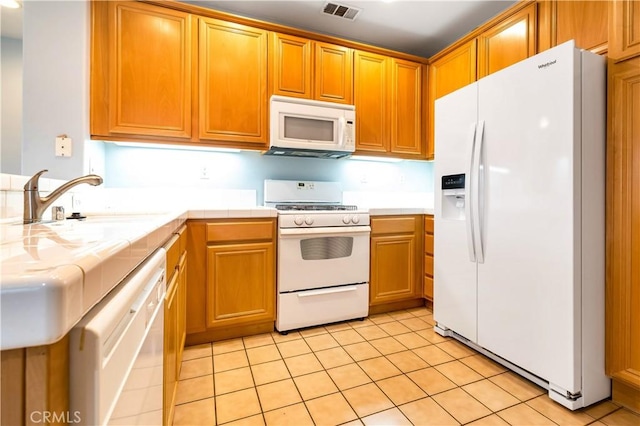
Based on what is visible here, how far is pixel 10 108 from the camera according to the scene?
137 cm

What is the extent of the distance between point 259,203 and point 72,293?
2400 millimetres

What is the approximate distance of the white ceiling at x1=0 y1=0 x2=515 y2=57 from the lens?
2434 mm

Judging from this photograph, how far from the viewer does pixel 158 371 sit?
2.42 ft

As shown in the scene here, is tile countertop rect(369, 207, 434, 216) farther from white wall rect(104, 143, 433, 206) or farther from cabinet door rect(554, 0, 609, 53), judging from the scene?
cabinet door rect(554, 0, 609, 53)

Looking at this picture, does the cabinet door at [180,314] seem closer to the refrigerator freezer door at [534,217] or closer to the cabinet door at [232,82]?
the cabinet door at [232,82]

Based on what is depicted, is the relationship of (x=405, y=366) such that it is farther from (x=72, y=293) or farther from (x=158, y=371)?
(x=72, y=293)

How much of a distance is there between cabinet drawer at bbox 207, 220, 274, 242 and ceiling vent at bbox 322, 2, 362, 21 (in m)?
1.80

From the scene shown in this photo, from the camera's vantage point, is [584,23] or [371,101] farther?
[371,101]

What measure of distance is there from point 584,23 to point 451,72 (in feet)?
3.44

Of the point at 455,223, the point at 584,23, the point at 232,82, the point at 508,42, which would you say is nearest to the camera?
the point at 584,23

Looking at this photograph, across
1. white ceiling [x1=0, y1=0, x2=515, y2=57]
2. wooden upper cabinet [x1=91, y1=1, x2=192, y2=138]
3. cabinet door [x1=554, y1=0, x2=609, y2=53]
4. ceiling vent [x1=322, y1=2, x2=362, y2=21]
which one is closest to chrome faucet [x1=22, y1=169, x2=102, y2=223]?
wooden upper cabinet [x1=91, y1=1, x2=192, y2=138]

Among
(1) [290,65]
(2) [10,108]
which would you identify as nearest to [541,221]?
(1) [290,65]

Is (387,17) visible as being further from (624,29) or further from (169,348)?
(169,348)

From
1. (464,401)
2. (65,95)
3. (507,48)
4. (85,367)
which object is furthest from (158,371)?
(507,48)
